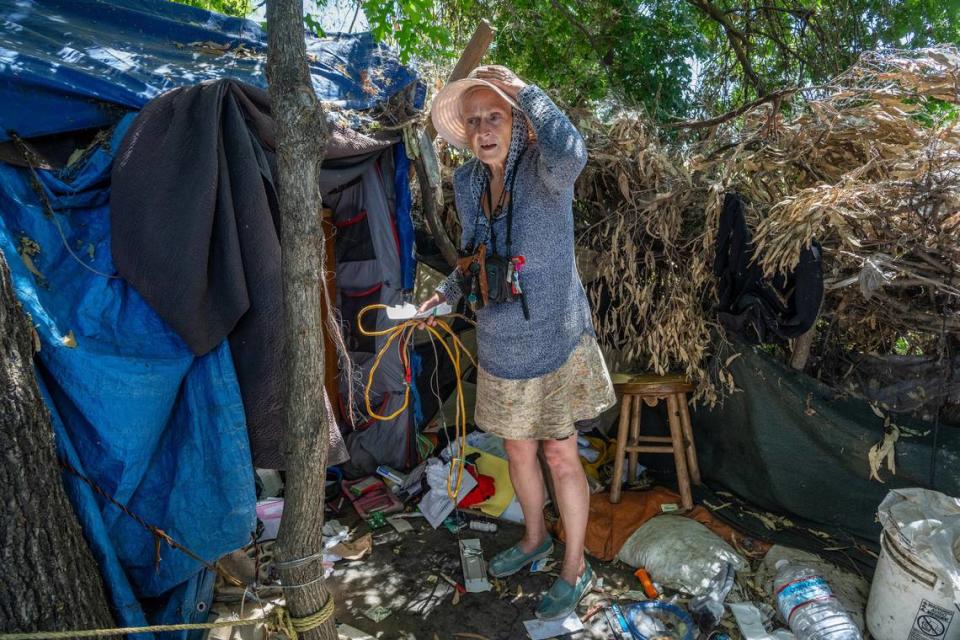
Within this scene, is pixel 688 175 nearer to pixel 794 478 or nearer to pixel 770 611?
pixel 794 478

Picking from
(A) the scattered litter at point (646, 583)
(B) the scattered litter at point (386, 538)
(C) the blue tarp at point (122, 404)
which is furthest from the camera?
(B) the scattered litter at point (386, 538)

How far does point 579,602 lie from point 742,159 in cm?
256

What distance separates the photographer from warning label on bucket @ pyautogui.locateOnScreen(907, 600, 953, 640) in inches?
101

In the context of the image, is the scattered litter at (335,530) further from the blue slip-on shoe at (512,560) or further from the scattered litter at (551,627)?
the scattered litter at (551,627)

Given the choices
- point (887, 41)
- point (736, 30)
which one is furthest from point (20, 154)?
point (887, 41)

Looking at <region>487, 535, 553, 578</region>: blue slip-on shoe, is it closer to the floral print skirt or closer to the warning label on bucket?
the floral print skirt

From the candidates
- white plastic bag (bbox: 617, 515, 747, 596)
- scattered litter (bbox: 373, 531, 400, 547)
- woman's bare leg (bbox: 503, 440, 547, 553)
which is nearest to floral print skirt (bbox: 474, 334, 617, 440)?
woman's bare leg (bbox: 503, 440, 547, 553)

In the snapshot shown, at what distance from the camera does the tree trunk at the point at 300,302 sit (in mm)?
1959

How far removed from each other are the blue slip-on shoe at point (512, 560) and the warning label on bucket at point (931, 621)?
5.43 ft

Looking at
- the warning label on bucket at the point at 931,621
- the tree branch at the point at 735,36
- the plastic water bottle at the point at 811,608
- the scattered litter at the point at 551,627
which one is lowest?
the scattered litter at the point at 551,627

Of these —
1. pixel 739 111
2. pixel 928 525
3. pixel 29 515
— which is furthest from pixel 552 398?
pixel 739 111

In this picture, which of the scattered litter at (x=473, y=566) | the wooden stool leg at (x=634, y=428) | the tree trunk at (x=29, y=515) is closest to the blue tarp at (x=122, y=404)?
the tree trunk at (x=29, y=515)

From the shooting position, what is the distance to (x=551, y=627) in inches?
116

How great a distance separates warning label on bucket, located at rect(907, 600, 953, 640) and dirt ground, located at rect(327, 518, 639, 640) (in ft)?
3.98
